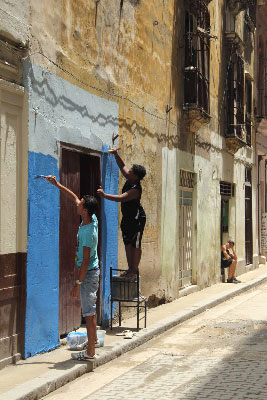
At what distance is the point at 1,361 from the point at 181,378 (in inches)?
72.6

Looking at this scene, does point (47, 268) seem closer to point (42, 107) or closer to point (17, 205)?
point (17, 205)

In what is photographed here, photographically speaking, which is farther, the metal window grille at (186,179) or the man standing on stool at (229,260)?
the man standing on stool at (229,260)

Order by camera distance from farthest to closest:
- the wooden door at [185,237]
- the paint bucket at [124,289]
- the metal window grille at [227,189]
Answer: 1. the metal window grille at [227,189]
2. the wooden door at [185,237]
3. the paint bucket at [124,289]

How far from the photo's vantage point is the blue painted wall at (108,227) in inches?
393

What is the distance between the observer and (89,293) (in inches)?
296

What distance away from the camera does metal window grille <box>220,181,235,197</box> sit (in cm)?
1842

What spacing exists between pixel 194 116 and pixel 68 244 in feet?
20.6

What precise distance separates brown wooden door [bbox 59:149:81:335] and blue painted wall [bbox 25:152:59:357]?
0.31m

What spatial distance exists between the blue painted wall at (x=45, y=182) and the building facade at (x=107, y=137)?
0.02 m

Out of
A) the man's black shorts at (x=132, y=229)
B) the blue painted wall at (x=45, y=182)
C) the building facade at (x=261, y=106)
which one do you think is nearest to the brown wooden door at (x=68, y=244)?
the blue painted wall at (x=45, y=182)

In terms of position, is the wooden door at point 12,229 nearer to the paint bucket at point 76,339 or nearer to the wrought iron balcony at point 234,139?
the paint bucket at point 76,339

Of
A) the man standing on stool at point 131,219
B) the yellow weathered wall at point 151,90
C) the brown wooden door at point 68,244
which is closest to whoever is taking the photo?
the brown wooden door at point 68,244

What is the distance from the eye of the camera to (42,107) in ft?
26.7

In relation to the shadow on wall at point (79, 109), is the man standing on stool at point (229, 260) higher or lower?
lower
